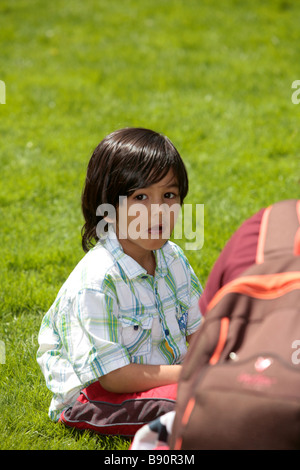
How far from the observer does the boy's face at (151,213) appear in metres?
2.45

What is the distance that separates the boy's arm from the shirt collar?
0.35 m

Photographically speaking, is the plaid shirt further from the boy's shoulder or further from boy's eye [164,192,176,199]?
boy's eye [164,192,176,199]

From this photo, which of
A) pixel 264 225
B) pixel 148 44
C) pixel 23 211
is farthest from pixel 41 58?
pixel 264 225

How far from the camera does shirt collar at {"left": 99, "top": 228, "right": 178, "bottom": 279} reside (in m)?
2.50

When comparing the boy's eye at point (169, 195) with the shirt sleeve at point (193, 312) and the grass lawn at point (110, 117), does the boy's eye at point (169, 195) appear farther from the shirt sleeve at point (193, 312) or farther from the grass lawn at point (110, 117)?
the grass lawn at point (110, 117)

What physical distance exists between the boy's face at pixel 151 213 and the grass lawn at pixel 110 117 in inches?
30.6

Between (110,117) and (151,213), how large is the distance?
3.55 metres

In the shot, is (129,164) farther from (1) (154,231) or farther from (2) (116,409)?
(2) (116,409)

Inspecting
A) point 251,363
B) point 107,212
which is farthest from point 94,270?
point 251,363

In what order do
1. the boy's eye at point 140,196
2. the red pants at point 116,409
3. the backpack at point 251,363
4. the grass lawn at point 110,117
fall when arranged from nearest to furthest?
the backpack at point 251,363 < the red pants at point 116,409 < the boy's eye at point 140,196 < the grass lawn at point 110,117

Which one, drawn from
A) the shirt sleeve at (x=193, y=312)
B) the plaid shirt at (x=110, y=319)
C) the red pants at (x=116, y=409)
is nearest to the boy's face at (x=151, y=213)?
the plaid shirt at (x=110, y=319)

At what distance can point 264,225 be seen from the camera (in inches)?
67.3

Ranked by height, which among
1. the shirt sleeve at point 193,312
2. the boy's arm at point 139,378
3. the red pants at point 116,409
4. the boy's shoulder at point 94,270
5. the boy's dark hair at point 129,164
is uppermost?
the boy's dark hair at point 129,164

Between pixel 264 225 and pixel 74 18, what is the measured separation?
7.12m
